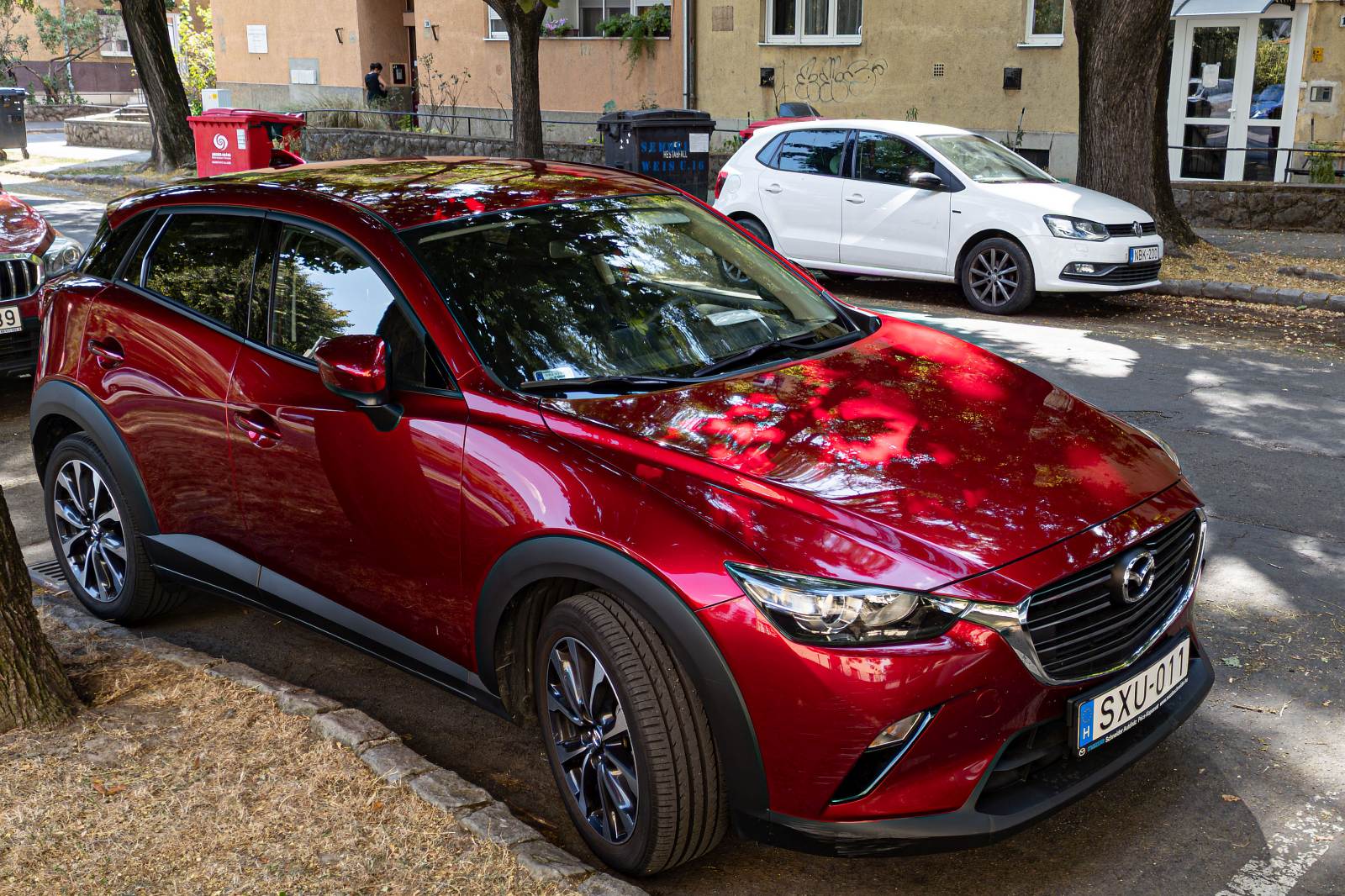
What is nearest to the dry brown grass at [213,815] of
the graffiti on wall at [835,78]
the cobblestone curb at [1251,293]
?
the cobblestone curb at [1251,293]

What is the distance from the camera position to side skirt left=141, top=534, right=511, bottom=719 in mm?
3592

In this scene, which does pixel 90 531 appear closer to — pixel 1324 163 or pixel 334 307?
pixel 334 307

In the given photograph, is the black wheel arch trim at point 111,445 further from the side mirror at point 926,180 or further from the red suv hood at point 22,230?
the side mirror at point 926,180

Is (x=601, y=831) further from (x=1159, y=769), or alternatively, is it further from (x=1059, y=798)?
(x=1159, y=769)

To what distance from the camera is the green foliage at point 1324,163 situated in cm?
1691

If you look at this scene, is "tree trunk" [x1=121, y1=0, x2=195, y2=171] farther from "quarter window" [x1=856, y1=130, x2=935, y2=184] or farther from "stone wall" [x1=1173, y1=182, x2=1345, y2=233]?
"stone wall" [x1=1173, y1=182, x2=1345, y2=233]

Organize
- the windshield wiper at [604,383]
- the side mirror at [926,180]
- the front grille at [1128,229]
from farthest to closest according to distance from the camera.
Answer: the side mirror at [926,180]
the front grille at [1128,229]
the windshield wiper at [604,383]

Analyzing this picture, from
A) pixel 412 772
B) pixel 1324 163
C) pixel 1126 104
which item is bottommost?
pixel 412 772

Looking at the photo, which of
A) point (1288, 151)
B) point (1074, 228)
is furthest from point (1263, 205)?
point (1074, 228)

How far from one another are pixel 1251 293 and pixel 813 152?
4194mm

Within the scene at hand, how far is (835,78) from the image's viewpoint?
2147 centimetres

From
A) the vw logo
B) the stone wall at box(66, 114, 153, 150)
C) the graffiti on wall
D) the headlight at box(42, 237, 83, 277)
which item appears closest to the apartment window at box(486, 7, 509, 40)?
the graffiti on wall

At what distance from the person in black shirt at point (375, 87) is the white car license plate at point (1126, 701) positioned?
27665 millimetres

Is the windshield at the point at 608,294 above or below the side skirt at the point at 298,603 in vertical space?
above
